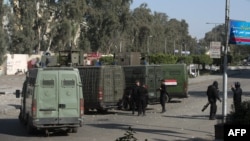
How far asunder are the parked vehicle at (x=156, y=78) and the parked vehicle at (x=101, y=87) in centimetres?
170

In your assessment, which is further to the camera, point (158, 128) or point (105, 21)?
point (105, 21)

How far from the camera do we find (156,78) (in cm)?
2842

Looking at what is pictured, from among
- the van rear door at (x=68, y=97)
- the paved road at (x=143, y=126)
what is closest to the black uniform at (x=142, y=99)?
the paved road at (x=143, y=126)

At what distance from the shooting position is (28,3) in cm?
7581

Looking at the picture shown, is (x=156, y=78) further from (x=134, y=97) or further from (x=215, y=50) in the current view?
(x=215, y=50)

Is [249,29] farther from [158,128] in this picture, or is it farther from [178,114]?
[178,114]

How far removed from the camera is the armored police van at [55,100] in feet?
55.0

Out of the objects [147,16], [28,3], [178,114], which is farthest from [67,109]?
[147,16]

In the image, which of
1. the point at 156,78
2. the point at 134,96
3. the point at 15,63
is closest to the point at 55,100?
the point at 134,96

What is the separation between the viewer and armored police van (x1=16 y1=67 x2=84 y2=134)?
659 inches

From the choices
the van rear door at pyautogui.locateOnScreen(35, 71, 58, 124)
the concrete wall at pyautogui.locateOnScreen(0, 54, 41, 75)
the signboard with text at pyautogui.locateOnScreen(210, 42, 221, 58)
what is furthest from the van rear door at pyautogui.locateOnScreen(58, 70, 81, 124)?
the concrete wall at pyautogui.locateOnScreen(0, 54, 41, 75)

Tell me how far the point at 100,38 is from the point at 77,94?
72.8 m

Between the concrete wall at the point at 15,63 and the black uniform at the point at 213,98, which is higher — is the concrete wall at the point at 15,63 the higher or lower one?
the higher one

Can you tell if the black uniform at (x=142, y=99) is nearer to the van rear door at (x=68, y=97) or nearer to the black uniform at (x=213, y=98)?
the black uniform at (x=213, y=98)
